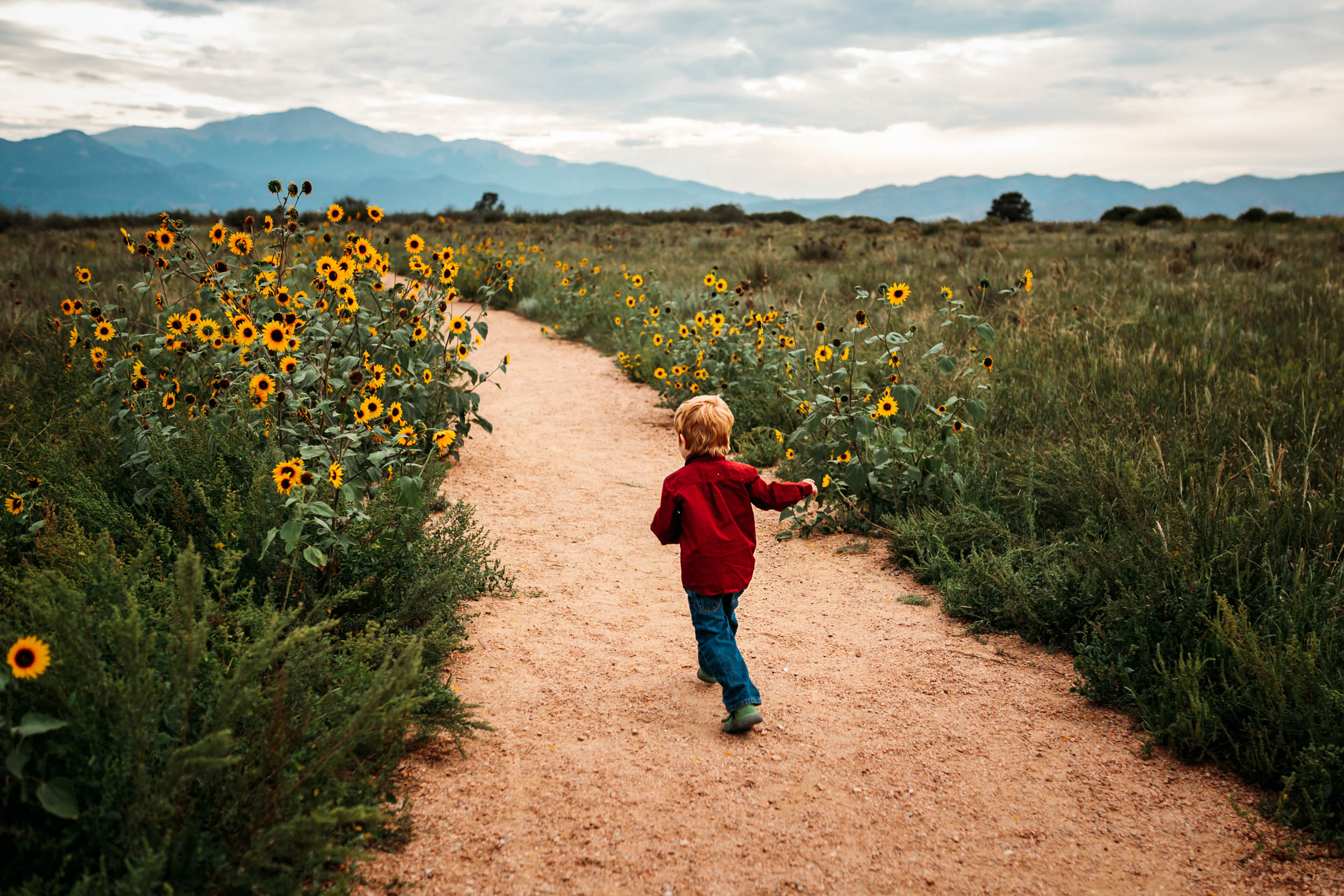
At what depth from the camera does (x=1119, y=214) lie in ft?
105

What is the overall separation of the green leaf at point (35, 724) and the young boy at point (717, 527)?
5.79 ft

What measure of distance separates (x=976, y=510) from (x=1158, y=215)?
1218 inches

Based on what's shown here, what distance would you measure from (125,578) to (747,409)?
199 inches

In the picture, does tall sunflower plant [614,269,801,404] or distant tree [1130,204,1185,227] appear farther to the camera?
distant tree [1130,204,1185,227]

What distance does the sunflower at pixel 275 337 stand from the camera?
115 inches

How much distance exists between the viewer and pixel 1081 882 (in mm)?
2047

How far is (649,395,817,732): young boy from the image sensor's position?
2744 millimetres

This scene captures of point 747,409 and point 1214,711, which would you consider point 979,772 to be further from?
point 747,409

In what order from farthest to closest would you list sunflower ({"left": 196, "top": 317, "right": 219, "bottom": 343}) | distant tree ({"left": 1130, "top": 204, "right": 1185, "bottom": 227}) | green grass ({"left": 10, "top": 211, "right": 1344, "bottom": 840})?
distant tree ({"left": 1130, "top": 204, "right": 1185, "bottom": 227}) → sunflower ({"left": 196, "top": 317, "right": 219, "bottom": 343}) → green grass ({"left": 10, "top": 211, "right": 1344, "bottom": 840})

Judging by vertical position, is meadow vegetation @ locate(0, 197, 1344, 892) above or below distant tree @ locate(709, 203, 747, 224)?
below

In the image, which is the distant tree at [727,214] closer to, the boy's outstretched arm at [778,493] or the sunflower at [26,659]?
the boy's outstretched arm at [778,493]

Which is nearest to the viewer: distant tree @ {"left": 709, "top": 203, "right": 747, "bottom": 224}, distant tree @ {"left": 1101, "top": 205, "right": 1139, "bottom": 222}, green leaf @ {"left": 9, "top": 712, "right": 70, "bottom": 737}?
green leaf @ {"left": 9, "top": 712, "right": 70, "bottom": 737}

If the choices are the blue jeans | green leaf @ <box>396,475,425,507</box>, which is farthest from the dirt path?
green leaf @ <box>396,475,425,507</box>

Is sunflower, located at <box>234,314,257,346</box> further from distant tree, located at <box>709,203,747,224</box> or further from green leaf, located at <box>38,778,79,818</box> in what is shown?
distant tree, located at <box>709,203,747,224</box>
